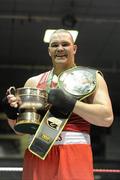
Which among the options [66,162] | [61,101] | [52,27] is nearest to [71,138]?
[66,162]

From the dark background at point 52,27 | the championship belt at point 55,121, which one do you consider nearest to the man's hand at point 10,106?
the championship belt at point 55,121

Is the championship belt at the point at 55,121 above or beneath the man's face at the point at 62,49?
beneath

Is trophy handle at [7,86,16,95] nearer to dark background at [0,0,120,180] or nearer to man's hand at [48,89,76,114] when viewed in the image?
man's hand at [48,89,76,114]

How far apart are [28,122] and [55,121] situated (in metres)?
0.11

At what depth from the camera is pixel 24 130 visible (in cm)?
185

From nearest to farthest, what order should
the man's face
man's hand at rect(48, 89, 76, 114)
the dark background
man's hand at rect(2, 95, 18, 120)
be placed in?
1. man's hand at rect(48, 89, 76, 114)
2. man's hand at rect(2, 95, 18, 120)
3. the man's face
4. the dark background

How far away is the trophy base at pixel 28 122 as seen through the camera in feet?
5.87

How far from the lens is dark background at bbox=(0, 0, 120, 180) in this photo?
6137 mm

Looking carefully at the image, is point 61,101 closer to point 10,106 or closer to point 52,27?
point 10,106

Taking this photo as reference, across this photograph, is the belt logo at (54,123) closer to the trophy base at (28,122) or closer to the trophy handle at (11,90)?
the trophy base at (28,122)

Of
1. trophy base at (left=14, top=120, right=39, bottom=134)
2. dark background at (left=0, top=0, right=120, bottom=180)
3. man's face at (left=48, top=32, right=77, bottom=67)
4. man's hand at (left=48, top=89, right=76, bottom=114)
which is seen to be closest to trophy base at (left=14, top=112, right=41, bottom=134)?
trophy base at (left=14, top=120, right=39, bottom=134)

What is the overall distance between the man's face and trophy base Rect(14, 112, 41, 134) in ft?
0.89

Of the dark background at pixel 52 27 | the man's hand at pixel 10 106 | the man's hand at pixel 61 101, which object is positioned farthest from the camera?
the dark background at pixel 52 27

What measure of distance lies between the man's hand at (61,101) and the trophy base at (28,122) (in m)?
0.10
